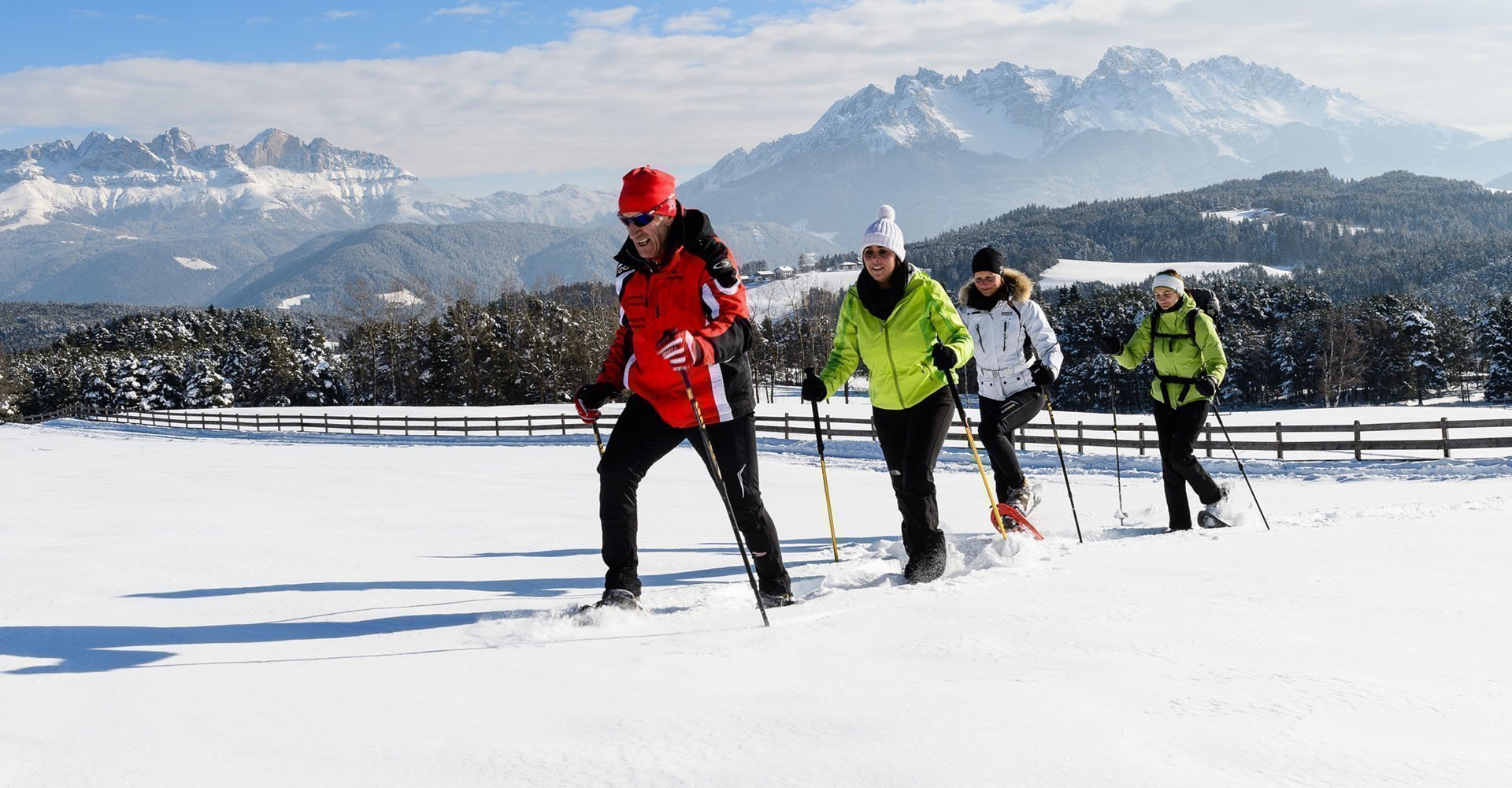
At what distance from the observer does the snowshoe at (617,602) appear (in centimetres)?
398

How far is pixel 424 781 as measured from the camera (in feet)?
7.31

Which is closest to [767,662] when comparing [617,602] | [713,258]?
[617,602]

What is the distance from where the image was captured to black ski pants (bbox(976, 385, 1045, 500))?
6.48 meters

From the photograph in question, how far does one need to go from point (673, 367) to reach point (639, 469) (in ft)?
1.90

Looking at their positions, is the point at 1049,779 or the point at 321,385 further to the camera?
the point at 321,385

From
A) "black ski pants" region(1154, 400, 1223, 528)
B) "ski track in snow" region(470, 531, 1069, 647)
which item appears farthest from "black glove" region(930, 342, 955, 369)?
"black ski pants" region(1154, 400, 1223, 528)

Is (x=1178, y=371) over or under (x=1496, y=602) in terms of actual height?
over

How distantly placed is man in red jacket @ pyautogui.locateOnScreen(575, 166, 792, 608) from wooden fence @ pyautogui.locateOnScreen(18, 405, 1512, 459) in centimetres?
407

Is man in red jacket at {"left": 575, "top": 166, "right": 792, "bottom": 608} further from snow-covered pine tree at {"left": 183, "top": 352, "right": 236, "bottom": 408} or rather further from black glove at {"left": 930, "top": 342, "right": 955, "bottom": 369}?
snow-covered pine tree at {"left": 183, "top": 352, "right": 236, "bottom": 408}

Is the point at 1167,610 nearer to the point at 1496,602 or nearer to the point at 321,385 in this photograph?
the point at 1496,602

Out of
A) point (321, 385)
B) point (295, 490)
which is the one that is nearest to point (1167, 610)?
point (295, 490)

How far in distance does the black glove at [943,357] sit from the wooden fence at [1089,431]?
3557mm

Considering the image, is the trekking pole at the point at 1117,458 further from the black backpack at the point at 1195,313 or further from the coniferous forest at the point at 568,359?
the coniferous forest at the point at 568,359

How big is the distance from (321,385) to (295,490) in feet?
185
